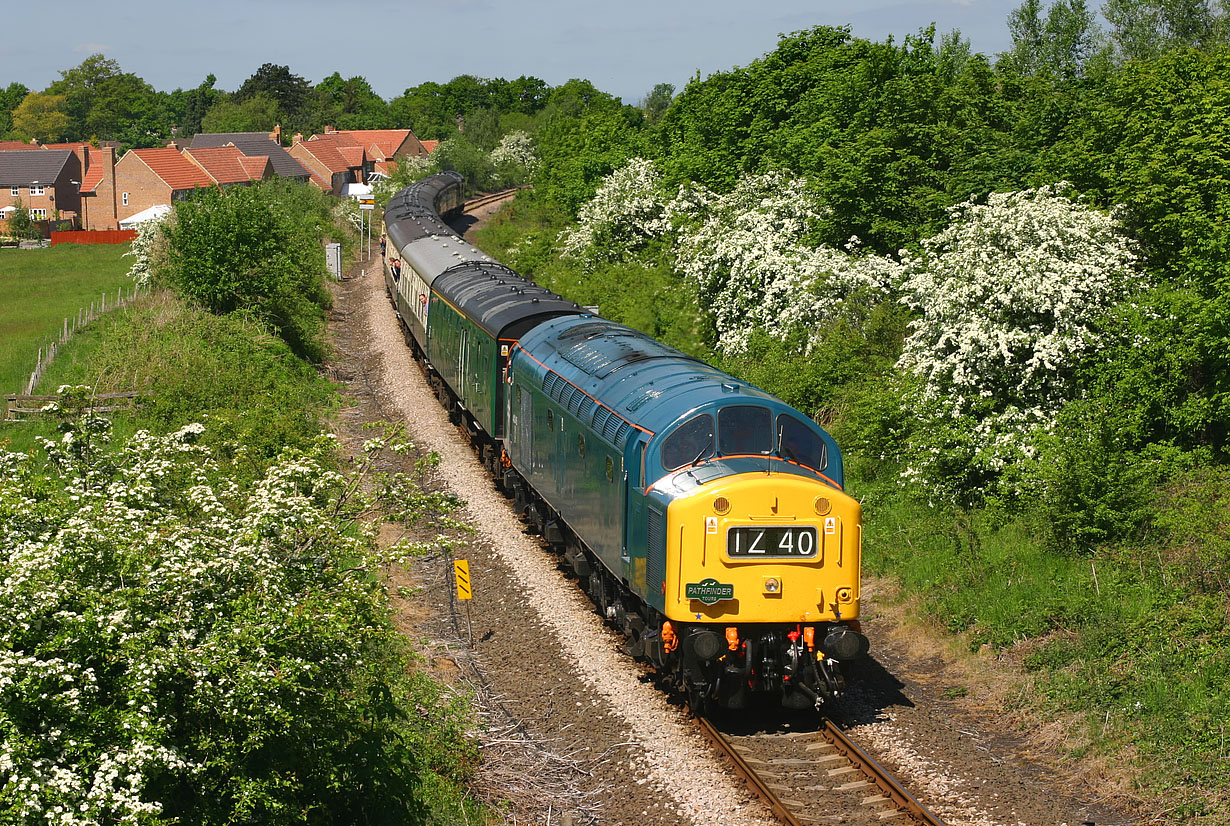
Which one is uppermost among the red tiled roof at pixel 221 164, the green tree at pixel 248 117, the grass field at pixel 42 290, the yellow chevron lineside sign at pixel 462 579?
the green tree at pixel 248 117

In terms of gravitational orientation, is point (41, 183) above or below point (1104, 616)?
above

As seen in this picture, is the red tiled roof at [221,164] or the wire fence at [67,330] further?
the red tiled roof at [221,164]

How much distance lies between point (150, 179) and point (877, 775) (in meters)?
80.7

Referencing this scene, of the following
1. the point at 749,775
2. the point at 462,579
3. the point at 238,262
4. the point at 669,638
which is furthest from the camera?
the point at 238,262

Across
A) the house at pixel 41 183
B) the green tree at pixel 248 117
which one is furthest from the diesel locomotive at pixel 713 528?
the green tree at pixel 248 117

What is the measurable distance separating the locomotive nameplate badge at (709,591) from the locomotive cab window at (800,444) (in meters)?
1.78

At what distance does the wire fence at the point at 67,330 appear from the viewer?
2682 centimetres

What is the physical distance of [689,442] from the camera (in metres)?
13.3

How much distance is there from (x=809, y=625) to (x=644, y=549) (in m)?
2.14

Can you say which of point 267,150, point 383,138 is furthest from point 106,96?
point 267,150

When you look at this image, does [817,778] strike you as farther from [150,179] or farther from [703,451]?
[150,179]

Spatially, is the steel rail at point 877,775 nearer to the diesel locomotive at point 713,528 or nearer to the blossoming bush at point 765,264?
the diesel locomotive at point 713,528

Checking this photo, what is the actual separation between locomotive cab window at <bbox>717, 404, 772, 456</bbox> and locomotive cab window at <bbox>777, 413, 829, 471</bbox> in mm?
162

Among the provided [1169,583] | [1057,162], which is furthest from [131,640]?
[1057,162]
